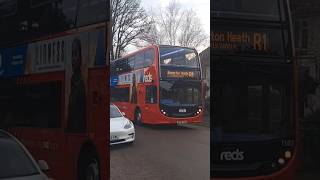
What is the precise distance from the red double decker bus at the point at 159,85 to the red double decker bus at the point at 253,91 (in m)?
0.32

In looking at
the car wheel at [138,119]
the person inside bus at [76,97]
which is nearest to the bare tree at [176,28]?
the car wheel at [138,119]

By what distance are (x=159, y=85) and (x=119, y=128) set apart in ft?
2.21

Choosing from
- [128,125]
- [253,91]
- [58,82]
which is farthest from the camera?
[58,82]

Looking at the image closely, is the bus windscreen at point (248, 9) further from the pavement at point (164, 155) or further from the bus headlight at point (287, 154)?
the bus headlight at point (287, 154)

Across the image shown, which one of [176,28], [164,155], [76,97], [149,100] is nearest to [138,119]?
[149,100]

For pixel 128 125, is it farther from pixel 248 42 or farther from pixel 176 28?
pixel 248 42

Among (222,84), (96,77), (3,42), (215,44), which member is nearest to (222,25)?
(215,44)

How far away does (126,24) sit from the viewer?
23.7 ft

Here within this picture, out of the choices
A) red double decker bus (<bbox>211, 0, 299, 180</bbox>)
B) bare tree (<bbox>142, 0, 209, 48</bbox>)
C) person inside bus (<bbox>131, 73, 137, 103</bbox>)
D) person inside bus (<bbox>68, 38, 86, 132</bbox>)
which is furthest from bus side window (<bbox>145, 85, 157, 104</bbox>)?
person inside bus (<bbox>68, 38, 86, 132</bbox>)

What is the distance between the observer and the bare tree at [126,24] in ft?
23.0

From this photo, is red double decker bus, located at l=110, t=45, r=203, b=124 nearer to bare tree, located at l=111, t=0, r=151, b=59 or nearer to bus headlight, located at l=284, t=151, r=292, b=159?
bare tree, located at l=111, t=0, r=151, b=59

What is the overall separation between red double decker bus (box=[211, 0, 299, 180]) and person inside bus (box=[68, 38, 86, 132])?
1839 mm

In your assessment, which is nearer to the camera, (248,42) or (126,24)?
(248,42)

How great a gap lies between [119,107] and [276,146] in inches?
69.9
